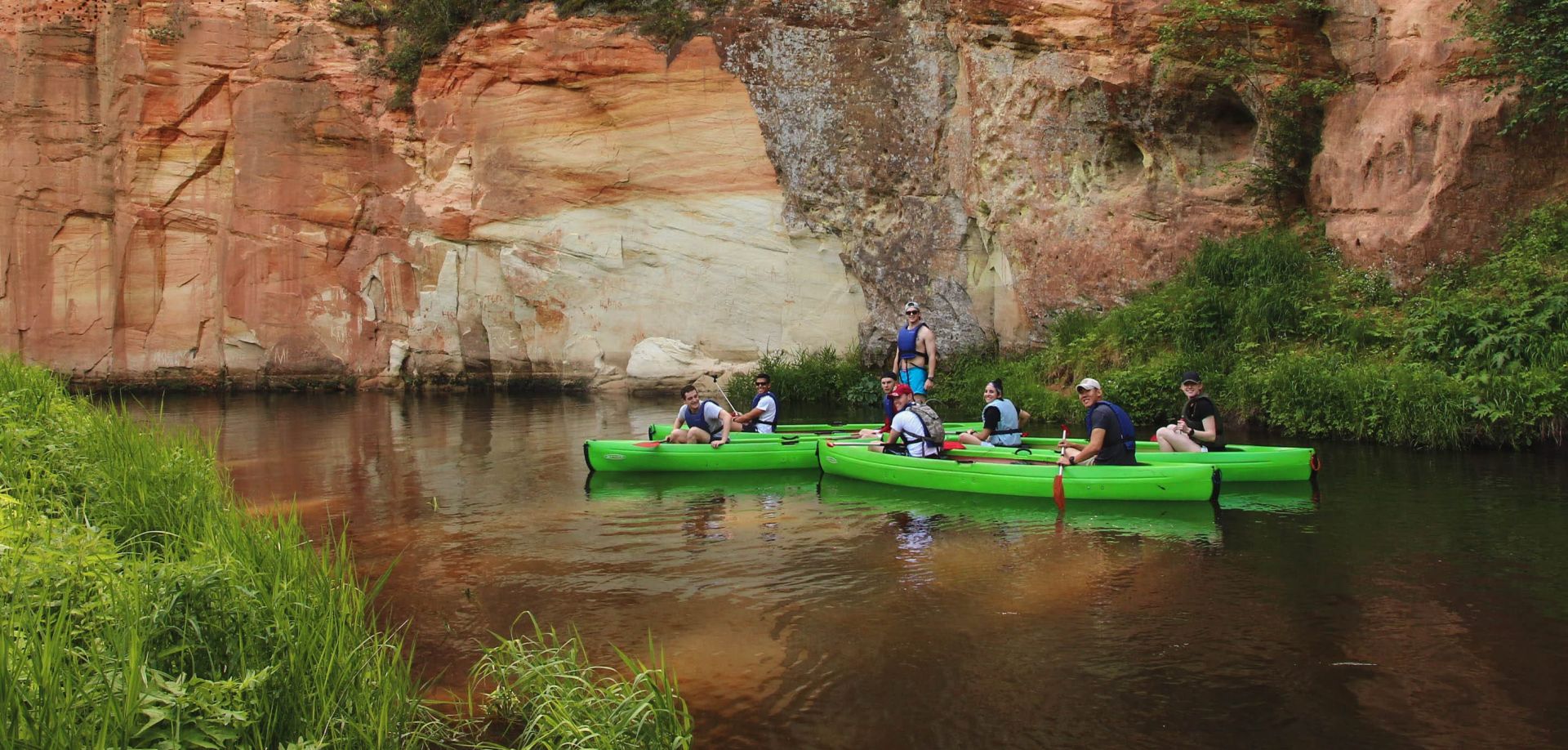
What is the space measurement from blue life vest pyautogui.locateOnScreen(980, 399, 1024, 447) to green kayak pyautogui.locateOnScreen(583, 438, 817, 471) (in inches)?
75.1

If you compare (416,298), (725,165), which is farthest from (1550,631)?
(416,298)

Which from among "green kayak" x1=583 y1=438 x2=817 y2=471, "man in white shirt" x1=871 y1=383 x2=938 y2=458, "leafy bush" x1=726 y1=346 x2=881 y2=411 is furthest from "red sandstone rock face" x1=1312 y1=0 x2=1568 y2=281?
"green kayak" x1=583 y1=438 x2=817 y2=471

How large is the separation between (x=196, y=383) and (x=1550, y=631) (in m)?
25.3

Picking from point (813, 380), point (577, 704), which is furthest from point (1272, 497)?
point (813, 380)

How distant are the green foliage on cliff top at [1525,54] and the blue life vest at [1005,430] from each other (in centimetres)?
729

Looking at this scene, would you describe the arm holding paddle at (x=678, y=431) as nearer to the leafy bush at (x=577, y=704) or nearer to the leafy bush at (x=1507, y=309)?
the leafy bush at (x=577, y=704)

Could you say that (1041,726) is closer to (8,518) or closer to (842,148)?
(8,518)

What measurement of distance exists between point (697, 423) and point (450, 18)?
14932 millimetres

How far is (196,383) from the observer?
82.9 feet

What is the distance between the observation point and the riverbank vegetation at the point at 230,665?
3.62m

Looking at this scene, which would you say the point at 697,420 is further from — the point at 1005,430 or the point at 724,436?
the point at 1005,430

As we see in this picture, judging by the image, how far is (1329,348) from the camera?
14.1 m

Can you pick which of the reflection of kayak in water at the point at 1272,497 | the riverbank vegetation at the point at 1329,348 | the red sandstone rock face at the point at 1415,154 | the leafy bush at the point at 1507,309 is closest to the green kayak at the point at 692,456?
the reflection of kayak in water at the point at 1272,497

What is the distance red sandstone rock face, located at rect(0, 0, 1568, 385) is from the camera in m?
18.2
